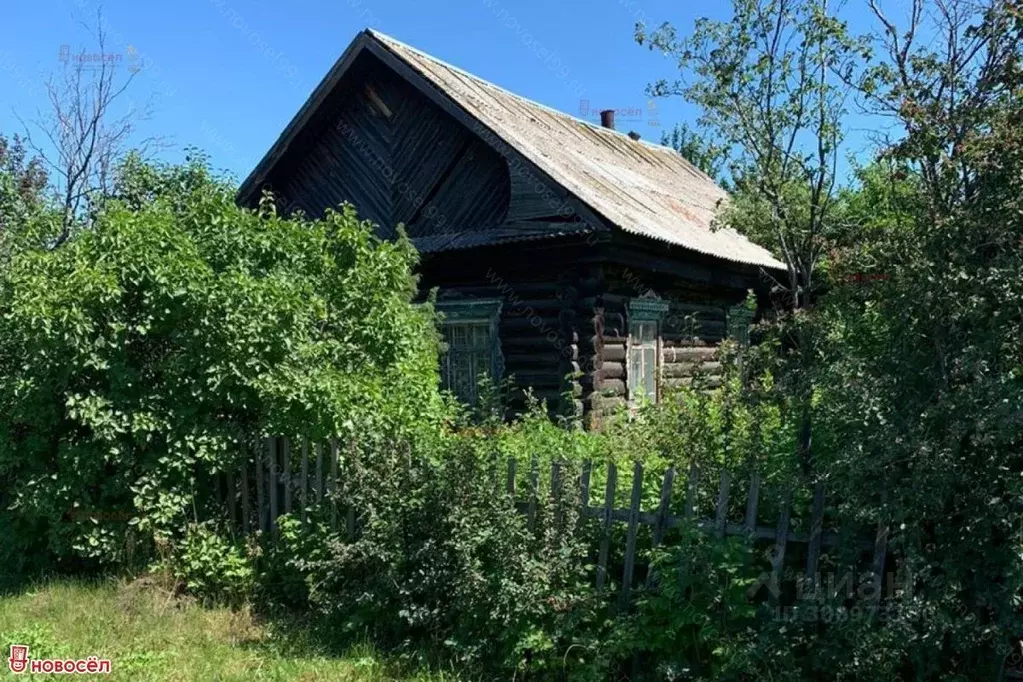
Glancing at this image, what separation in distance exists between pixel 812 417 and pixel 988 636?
1.44 metres

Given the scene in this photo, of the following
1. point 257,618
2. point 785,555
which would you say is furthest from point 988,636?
point 257,618

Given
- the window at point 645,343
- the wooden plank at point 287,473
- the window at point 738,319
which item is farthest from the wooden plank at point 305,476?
the window at point 738,319

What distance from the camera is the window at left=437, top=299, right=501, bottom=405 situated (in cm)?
1131

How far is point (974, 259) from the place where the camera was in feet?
12.5

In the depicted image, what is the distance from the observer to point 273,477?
6055 mm

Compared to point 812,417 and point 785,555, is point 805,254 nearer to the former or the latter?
point 812,417

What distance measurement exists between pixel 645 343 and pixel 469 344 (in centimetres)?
257

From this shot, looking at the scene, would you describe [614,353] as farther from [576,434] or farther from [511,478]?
[511,478]

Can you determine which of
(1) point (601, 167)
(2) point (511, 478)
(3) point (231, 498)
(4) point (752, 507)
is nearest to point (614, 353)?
(1) point (601, 167)

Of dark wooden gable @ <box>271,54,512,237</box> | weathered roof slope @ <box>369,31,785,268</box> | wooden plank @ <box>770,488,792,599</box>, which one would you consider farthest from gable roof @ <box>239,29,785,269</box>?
wooden plank @ <box>770,488,792,599</box>

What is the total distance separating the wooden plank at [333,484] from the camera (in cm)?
549

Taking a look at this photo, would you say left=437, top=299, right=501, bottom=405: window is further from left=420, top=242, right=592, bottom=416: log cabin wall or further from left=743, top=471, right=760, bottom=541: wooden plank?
left=743, top=471, right=760, bottom=541: wooden plank

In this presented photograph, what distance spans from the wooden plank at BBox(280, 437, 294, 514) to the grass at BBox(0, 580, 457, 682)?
0.82 meters
